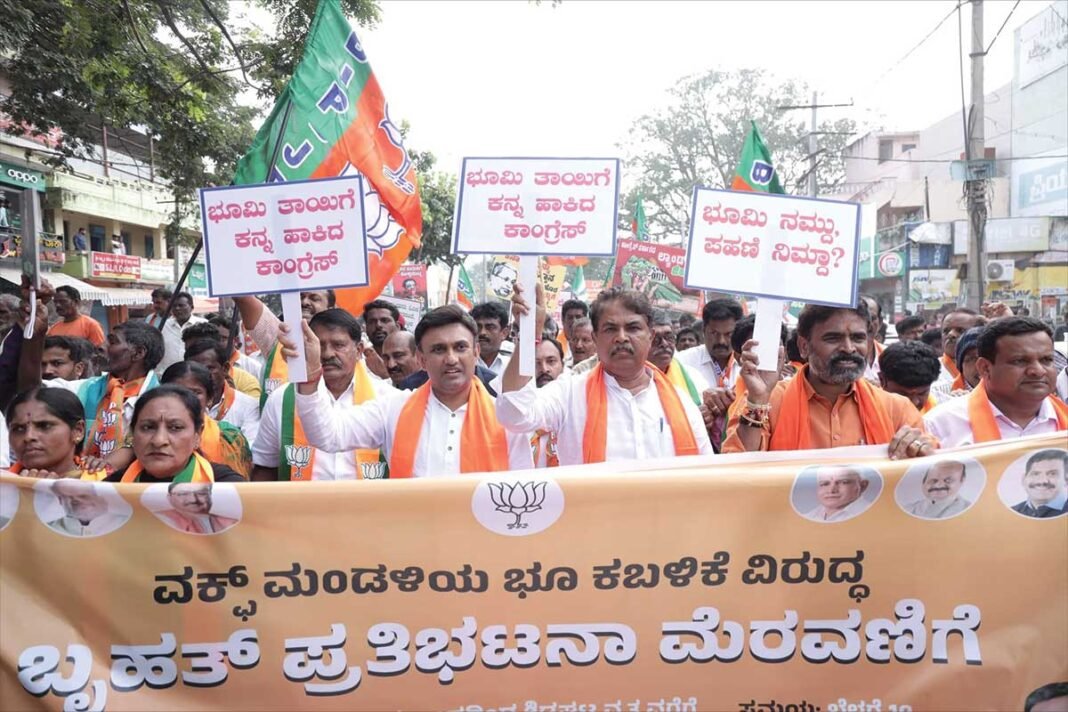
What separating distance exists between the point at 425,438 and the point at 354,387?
721 mm

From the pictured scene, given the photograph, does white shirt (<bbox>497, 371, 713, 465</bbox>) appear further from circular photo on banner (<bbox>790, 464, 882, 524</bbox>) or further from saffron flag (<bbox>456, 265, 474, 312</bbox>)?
saffron flag (<bbox>456, 265, 474, 312</bbox>)

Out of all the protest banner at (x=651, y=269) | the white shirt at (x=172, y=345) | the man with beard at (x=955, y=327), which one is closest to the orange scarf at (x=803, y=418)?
the man with beard at (x=955, y=327)

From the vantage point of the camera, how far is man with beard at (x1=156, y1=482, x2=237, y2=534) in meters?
2.25

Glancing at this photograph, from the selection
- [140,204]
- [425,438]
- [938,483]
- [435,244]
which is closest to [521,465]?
[425,438]

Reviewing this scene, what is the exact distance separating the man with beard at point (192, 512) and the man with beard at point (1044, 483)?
2034 millimetres

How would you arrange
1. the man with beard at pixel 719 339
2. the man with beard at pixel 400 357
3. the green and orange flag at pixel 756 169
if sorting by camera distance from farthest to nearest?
the green and orange flag at pixel 756 169 → the man with beard at pixel 719 339 → the man with beard at pixel 400 357

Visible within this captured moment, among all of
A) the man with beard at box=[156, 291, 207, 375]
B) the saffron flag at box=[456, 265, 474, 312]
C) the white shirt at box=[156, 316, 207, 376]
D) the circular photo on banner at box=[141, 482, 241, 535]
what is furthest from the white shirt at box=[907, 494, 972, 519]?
the saffron flag at box=[456, 265, 474, 312]

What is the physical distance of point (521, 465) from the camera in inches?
128

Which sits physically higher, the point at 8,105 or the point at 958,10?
the point at 958,10

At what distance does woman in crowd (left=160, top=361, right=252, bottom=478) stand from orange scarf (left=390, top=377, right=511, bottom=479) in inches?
31.6

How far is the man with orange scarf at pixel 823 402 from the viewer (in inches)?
117

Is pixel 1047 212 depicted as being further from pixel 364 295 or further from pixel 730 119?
pixel 364 295

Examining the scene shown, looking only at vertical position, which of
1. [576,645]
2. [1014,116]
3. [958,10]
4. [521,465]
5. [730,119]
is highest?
[730,119]

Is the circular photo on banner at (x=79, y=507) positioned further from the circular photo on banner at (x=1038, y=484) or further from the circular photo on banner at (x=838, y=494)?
the circular photo on banner at (x=1038, y=484)
